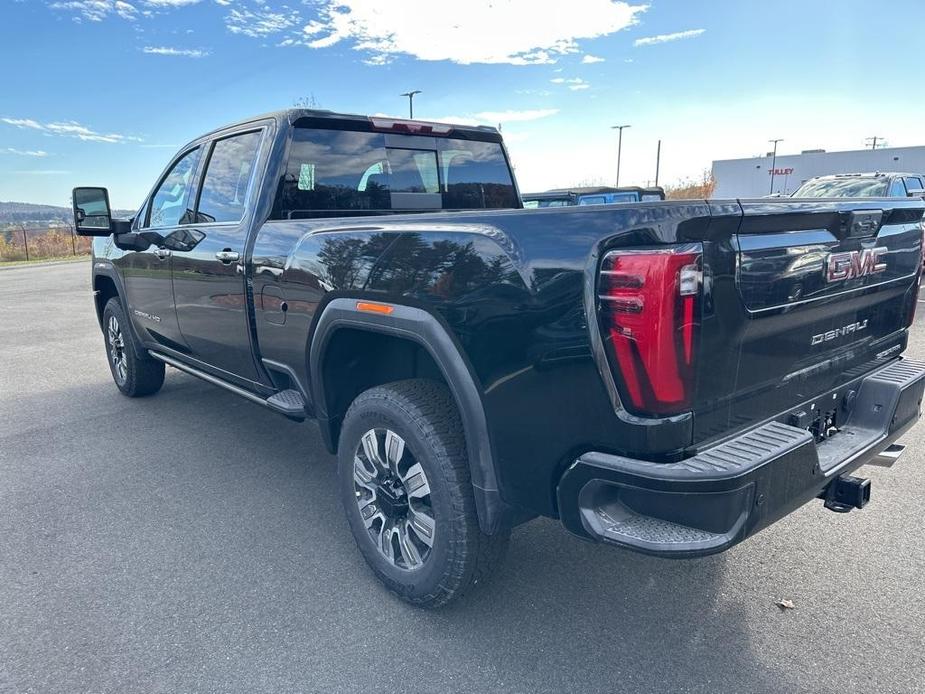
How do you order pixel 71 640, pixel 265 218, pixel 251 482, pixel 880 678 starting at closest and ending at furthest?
pixel 880 678 → pixel 71 640 → pixel 265 218 → pixel 251 482

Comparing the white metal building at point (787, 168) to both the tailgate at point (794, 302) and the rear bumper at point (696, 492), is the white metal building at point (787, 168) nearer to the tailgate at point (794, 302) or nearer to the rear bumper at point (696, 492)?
the tailgate at point (794, 302)

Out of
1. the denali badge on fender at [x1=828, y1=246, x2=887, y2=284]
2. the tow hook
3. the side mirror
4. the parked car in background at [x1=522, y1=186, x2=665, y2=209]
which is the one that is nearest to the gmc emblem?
the denali badge on fender at [x1=828, y1=246, x2=887, y2=284]

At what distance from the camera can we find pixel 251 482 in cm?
400

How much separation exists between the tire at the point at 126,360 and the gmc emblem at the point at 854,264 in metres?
4.91

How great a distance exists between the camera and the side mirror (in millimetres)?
4758

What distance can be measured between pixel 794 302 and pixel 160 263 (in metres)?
3.91

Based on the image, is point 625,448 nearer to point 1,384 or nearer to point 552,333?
point 552,333

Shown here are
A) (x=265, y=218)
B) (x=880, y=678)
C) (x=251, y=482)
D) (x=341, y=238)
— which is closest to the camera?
(x=880, y=678)

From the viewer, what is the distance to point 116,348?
5770 mm

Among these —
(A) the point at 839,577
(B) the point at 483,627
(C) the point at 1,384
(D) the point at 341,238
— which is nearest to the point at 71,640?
(B) the point at 483,627

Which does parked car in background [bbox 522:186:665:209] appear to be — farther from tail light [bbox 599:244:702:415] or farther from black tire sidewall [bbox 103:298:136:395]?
tail light [bbox 599:244:702:415]

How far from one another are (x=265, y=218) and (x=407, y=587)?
2006 mm

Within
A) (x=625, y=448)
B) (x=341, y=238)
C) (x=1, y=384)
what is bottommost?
(x=1, y=384)

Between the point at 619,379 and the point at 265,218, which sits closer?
the point at 619,379
